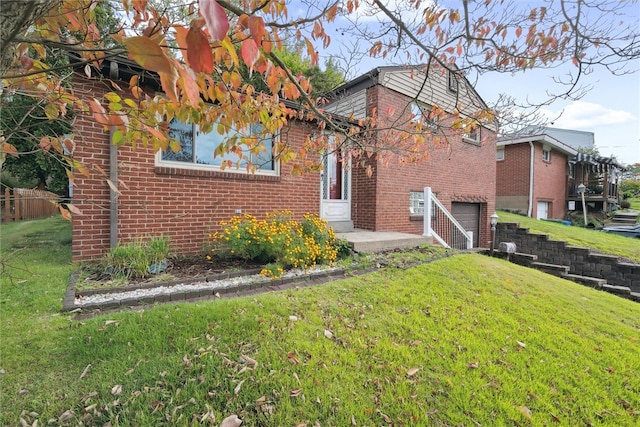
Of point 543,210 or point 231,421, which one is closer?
point 231,421

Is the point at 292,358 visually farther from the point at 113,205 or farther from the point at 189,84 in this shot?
the point at 113,205

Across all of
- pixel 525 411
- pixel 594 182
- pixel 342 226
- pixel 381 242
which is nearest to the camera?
pixel 525 411

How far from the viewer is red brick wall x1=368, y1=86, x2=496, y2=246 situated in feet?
28.1

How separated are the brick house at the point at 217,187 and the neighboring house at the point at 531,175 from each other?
830 cm

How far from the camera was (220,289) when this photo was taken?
3.99 metres

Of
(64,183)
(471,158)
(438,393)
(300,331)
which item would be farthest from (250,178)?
(64,183)

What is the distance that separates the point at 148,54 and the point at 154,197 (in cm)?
527

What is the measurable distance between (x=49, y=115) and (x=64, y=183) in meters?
12.5

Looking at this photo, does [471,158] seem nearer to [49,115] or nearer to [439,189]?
[439,189]

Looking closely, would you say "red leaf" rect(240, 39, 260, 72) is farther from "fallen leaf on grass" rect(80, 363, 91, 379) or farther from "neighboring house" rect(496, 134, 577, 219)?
"neighboring house" rect(496, 134, 577, 219)

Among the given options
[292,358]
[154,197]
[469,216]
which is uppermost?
[154,197]

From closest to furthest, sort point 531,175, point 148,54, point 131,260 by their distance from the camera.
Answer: point 148,54 → point 131,260 → point 531,175

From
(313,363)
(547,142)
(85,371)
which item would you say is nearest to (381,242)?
(313,363)

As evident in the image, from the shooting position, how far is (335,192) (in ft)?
29.0
